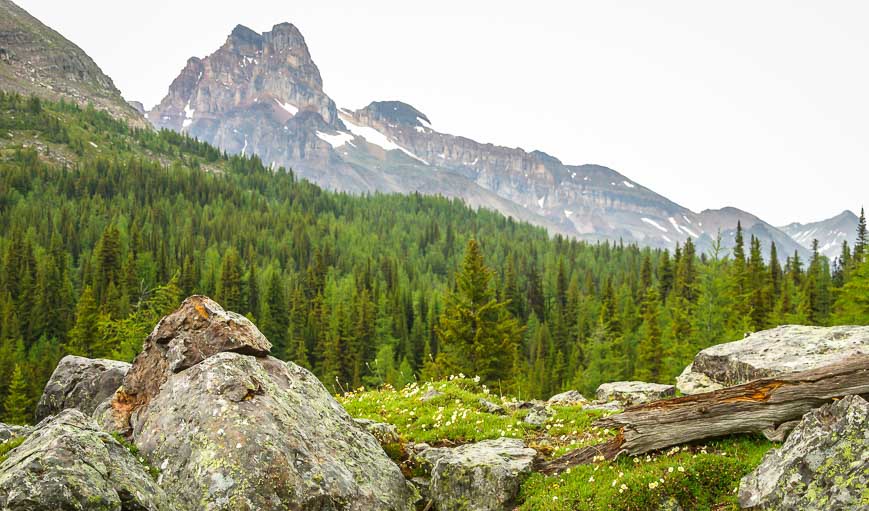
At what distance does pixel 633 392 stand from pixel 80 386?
20.1 metres

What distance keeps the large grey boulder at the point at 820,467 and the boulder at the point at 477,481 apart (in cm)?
439

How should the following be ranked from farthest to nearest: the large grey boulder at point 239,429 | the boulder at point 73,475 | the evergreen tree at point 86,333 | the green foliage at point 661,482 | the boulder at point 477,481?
the evergreen tree at point 86,333
the boulder at point 477,481
the green foliage at point 661,482
the large grey boulder at point 239,429
the boulder at point 73,475

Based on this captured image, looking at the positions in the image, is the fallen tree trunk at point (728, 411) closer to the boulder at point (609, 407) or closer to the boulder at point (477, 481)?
the boulder at point (477, 481)

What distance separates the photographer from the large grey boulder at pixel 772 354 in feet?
55.0

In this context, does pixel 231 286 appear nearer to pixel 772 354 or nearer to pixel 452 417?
pixel 452 417

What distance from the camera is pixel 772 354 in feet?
60.0

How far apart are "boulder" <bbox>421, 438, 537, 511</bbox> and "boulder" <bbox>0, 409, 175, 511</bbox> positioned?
5.45 metres

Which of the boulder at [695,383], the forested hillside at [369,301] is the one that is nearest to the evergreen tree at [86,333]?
the forested hillside at [369,301]

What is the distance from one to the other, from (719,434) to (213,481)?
32.4 ft

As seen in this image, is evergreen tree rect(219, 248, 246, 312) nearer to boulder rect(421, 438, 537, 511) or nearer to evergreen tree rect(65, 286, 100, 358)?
evergreen tree rect(65, 286, 100, 358)

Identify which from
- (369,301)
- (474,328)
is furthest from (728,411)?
(369,301)

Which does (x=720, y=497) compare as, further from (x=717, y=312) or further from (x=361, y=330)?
(x=361, y=330)

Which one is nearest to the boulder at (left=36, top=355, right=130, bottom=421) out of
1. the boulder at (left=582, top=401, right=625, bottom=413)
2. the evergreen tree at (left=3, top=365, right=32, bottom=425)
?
the boulder at (left=582, top=401, right=625, bottom=413)

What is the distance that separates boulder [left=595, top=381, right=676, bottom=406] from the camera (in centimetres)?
2003
